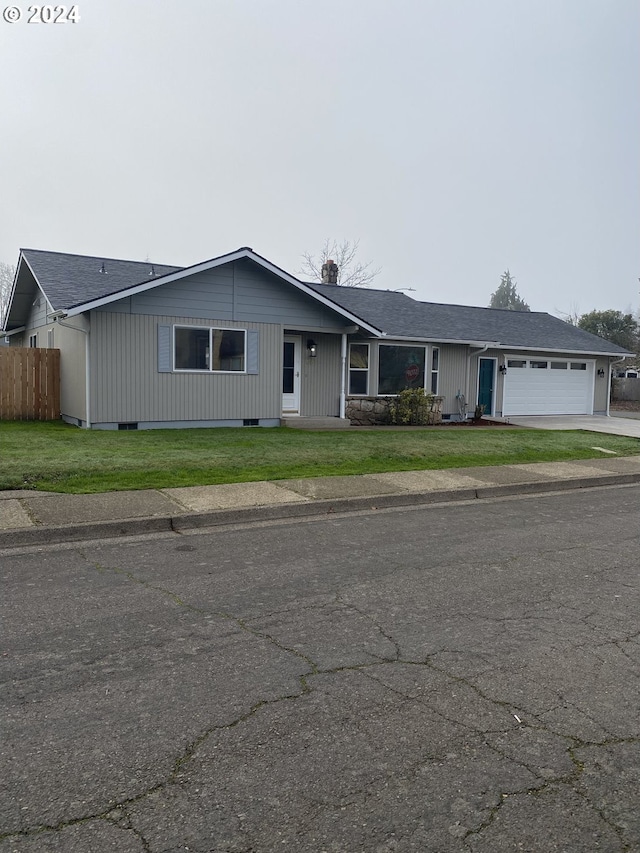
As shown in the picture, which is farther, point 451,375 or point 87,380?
point 451,375

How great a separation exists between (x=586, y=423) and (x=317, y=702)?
20.6 metres

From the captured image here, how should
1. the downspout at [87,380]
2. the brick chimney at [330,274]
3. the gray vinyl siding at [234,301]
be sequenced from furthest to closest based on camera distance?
the brick chimney at [330,274]
the gray vinyl siding at [234,301]
the downspout at [87,380]

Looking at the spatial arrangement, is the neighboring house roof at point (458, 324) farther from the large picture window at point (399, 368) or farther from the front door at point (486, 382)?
the front door at point (486, 382)

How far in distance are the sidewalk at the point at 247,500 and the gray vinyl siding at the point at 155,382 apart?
695 cm

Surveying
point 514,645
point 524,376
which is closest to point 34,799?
point 514,645

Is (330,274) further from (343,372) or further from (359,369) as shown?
(343,372)

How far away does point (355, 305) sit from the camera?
2267cm

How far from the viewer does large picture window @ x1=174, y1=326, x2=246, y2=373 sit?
53.4 feet

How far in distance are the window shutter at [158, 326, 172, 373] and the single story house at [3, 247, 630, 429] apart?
1.0 inches

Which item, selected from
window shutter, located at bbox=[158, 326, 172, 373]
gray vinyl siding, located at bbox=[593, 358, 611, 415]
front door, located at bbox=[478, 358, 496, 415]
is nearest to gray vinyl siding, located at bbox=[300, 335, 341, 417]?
window shutter, located at bbox=[158, 326, 172, 373]

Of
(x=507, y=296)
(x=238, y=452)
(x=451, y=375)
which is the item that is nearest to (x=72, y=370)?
(x=238, y=452)

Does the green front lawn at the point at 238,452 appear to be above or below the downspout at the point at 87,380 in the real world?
below

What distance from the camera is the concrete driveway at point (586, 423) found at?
20.0m

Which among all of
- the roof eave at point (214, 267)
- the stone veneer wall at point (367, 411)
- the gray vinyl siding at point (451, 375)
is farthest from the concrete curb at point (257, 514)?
the gray vinyl siding at point (451, 375)
